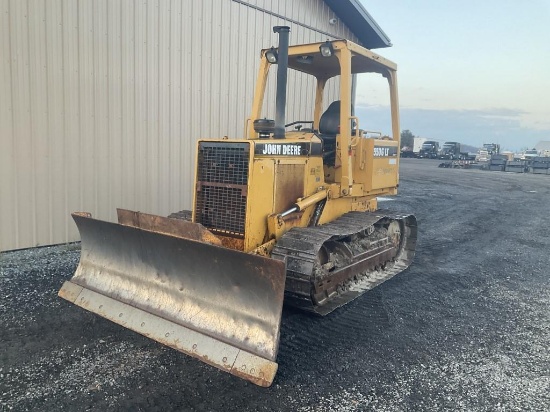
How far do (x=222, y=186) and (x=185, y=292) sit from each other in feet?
3.86

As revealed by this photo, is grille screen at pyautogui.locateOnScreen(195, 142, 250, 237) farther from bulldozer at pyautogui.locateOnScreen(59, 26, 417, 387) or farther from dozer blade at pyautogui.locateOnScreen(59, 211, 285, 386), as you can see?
dozer blade at pyautogui.locateOnScreen(59, 211, 285, 386)

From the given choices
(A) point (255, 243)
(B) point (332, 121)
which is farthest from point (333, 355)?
(B) point (332, 121)

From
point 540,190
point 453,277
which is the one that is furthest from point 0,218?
point 540,190

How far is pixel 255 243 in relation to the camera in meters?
5.00

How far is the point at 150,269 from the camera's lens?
187 inches

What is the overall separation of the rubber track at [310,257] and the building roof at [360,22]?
746 cm

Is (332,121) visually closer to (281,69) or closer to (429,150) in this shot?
(281,69)

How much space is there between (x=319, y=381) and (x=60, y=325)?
265cm

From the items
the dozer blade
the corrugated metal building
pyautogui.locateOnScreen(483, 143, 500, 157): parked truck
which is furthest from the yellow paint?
pyautogui.locateOnScreen(483, 143, 500, 157): parked truck

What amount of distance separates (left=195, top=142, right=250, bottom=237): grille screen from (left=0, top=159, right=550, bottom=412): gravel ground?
125 cm

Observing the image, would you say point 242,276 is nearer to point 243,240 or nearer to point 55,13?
point 243,240

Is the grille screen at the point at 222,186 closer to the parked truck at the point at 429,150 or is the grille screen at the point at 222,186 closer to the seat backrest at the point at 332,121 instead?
the seat backrest at the point at 332,121

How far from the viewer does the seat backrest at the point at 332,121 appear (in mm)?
6168

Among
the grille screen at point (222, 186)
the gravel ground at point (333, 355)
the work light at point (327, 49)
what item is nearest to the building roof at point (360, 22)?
the work light at point (327, 49)
